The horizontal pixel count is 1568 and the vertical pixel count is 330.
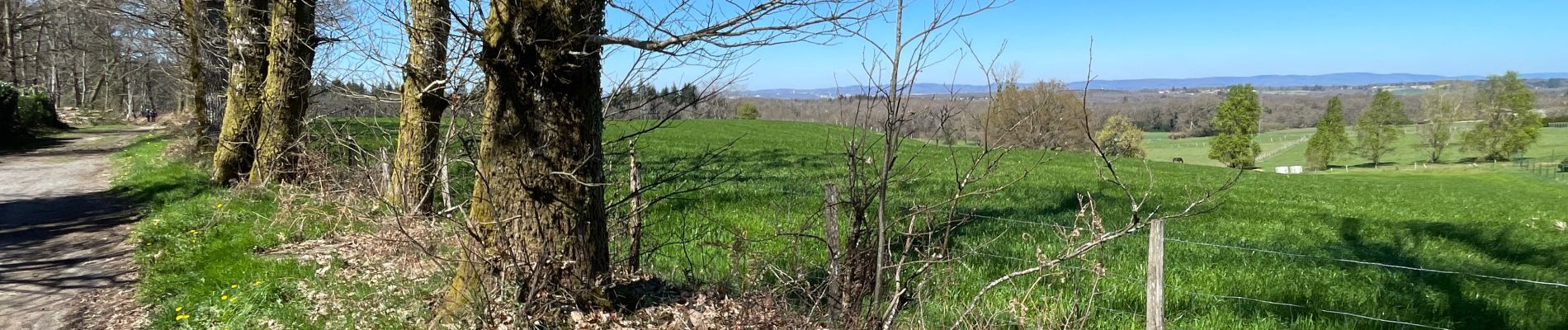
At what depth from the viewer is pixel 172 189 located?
10203mm

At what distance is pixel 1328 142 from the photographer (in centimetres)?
6003

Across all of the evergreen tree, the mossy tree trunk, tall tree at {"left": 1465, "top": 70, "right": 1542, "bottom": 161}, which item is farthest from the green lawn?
tall tree at {"left": 1465, "top": 70, "right": 1542, "bottom": 161}

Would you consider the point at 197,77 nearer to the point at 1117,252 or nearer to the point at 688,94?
the point at 688,94

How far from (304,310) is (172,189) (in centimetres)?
710

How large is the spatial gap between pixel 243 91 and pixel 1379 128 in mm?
71351

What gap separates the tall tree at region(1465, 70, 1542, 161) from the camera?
52.9 meters

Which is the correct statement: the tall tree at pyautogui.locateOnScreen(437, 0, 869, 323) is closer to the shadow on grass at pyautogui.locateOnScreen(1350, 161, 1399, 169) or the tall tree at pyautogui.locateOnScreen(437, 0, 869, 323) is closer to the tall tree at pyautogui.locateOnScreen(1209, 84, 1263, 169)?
the tall tree at pyautogui.locateOnScreen(1209, 84, 1263, 169)

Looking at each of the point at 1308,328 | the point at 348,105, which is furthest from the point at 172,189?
the point at 1308,328

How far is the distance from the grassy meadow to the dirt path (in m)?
0.33

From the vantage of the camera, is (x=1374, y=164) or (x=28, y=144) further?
(x=1374, y=164)

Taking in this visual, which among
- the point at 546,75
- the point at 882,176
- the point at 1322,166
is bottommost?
the point at 1322,166

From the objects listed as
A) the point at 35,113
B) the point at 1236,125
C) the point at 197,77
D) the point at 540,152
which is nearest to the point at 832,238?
the point at 540,152

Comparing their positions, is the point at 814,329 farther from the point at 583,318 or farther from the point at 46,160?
the point at 46,160

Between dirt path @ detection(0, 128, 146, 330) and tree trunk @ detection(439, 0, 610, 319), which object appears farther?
dirt path @ detection(0, 128, 146, 330)
